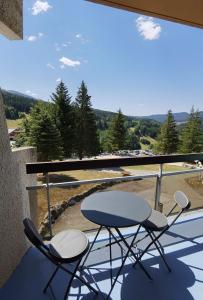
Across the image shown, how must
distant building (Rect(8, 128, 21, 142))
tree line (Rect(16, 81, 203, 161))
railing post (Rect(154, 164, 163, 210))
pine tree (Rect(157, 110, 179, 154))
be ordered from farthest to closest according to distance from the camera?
pine tree (Rect(157, 110, 179, 154)), tree line (Rect(16, 81, 203, 161)), railing post (Rect(154, 164, 163, 210)), distant building (Rect(8, 128, 21, 142))

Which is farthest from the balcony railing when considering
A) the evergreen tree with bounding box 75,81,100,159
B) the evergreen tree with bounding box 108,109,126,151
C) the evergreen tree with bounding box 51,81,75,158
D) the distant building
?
the evergreen tree with bounding box 108,109,126,151

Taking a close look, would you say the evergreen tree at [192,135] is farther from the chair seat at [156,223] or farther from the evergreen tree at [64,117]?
the chair seat at [156,223]

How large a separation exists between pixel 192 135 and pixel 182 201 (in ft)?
97.5

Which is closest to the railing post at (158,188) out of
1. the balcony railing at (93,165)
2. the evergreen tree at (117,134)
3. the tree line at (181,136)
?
the balcony railing at (93,165)

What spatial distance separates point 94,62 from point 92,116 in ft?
76.9

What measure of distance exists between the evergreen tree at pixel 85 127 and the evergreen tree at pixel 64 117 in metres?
0.98

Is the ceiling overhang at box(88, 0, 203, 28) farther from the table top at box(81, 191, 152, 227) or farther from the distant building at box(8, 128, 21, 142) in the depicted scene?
the table top at box(81, 191, 152, 227)

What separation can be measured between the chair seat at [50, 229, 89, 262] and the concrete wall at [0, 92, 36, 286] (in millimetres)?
456

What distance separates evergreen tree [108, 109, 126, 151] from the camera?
100 feet

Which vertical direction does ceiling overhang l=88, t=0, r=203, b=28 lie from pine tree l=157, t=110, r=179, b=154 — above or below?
above

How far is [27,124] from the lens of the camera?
2305 cm

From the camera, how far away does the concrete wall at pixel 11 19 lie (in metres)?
1.75

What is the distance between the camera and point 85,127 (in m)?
27.4

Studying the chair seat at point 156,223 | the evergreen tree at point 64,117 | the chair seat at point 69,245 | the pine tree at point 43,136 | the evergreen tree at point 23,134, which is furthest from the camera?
the evergreen tree at point 64,117
